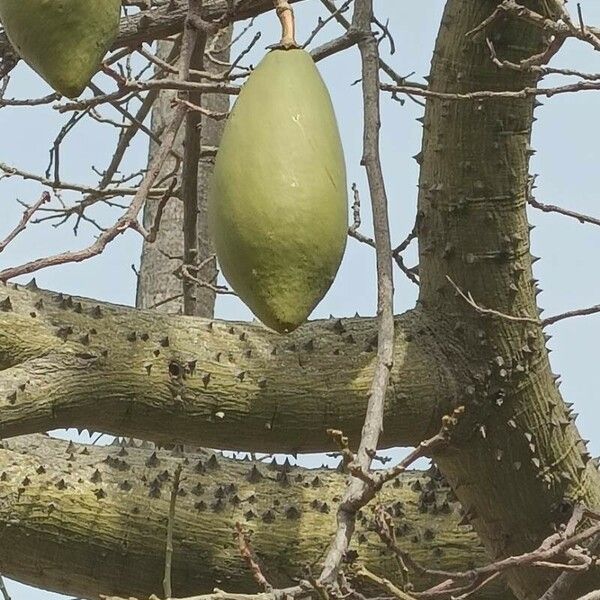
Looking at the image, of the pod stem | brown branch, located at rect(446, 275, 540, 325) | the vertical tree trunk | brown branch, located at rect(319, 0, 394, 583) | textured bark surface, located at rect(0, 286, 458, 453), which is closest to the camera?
brown branch, located at rect(319, 0, 394, 583)

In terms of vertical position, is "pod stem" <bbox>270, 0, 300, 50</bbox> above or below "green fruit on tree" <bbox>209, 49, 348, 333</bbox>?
above

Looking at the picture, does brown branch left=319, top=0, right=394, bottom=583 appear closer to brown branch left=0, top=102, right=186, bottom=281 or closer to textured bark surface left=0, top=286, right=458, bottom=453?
brown branch left=0, top=102, right=186, bottom=281

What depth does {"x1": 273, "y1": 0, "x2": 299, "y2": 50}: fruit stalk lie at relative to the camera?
1074 millimetres

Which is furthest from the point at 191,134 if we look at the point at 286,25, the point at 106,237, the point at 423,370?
the point at 106,237

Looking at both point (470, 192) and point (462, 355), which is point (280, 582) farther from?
point (470, 192)

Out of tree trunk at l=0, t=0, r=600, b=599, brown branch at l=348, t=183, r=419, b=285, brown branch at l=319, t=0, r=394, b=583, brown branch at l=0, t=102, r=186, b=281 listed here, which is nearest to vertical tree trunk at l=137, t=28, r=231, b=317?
brown branch at l=348, t=183, r=419, b=285

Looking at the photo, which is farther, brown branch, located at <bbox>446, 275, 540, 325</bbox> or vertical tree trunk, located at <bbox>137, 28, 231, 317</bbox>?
vertical tree trunk, located at <bbox>137, 28, 231, 317</bbox>

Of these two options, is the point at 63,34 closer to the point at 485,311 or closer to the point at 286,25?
the point at 286,25

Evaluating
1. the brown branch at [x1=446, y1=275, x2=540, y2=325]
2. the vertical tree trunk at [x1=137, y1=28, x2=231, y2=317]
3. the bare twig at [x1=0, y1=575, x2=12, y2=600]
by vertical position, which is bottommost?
the bare twig at [x1=0, y1=575, x2=12, y2=600]

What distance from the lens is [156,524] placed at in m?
1.94

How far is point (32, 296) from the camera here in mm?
1818

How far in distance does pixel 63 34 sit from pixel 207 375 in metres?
0.90

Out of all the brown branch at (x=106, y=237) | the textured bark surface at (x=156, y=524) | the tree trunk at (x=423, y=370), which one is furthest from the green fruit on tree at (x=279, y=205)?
the textured bark surface at (x=156, y=524)

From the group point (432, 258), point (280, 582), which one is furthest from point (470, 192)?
point (280, 582)
